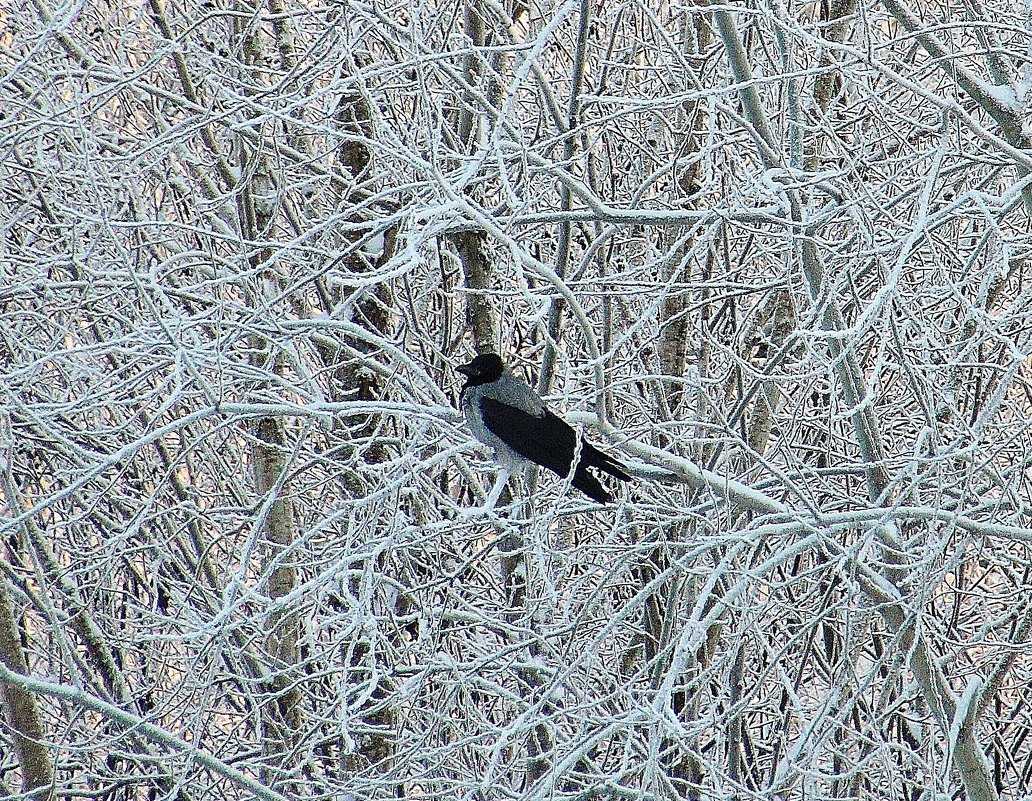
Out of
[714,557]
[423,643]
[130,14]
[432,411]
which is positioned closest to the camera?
[432,411]

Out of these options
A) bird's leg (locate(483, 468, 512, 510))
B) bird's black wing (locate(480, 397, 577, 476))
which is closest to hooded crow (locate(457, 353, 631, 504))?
bird's black wing (locate(480, 397, 577, 476))

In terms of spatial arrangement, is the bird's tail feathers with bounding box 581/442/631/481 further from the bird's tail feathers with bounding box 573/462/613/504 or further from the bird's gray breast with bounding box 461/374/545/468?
the bird's gray breast with bounding box 461/374/545/468

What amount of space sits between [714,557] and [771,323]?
1270 millimetres

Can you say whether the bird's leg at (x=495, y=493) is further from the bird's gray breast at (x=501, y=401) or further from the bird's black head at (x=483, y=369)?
the bird's black head at (x=483, y=369)

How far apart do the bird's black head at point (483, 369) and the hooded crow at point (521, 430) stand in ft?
0.18

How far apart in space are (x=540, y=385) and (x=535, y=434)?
60cm

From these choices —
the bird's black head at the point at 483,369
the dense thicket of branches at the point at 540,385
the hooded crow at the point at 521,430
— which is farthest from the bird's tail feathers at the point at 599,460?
the bird's black head at the point at 483,369

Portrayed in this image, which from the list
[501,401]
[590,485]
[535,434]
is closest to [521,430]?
[535,434]

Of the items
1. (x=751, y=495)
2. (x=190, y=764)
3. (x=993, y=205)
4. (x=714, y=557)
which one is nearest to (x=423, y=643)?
(x=190, y=764)

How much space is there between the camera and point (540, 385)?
14.8 feet

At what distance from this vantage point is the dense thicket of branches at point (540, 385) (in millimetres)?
4004

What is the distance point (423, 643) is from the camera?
16.6ft

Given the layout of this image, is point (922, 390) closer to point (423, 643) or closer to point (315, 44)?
point (423, 643)

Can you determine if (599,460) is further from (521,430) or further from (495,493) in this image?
(521,430)
